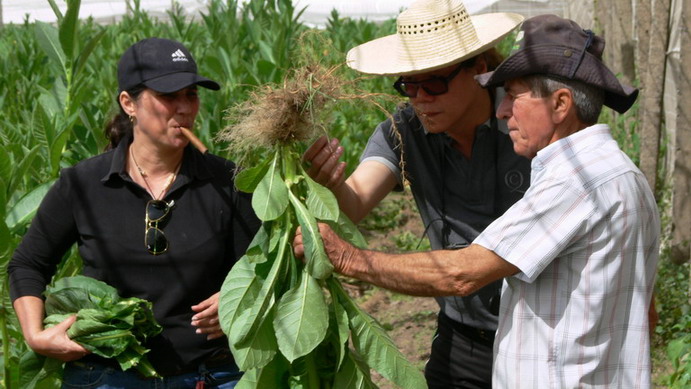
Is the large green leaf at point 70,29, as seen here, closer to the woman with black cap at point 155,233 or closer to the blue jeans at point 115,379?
the woman with black cap at point 155,233

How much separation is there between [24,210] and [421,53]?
1443 millimetres

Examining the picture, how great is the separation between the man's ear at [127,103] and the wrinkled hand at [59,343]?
0.65 metres

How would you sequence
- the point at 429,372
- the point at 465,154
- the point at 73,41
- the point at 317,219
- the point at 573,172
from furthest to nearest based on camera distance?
the point at 73,41 → the point at 429,372 → the point at 465,154 → the point at 317,219 → the point at 573,172

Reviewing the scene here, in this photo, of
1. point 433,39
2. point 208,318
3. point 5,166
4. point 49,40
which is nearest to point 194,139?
point 208,318

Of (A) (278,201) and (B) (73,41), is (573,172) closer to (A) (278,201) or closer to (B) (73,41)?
(A) (278,201)

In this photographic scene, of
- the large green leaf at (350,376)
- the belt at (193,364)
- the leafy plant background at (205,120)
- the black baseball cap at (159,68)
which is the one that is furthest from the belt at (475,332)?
the black baseball cap at (159,68)

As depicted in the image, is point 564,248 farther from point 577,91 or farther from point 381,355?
point 381,355

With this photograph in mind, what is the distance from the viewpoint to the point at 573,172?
230cm

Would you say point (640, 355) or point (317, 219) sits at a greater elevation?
point (317, 219)

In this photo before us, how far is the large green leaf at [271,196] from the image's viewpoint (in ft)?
8.42

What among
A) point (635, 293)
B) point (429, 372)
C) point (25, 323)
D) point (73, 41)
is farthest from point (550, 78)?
point (73, 41)

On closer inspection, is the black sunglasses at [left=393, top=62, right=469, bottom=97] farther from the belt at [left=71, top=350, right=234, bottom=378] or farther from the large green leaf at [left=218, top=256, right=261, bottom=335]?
the belt at [left=71, top=350, right=234, bottom=378]

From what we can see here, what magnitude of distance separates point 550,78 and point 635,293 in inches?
22.0

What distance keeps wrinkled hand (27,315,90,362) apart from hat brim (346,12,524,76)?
3.69 feet
